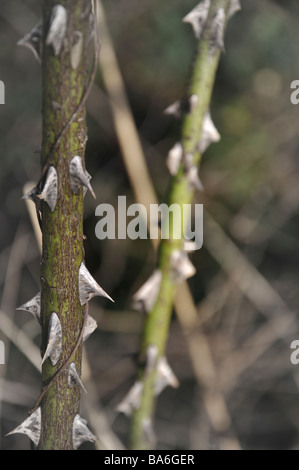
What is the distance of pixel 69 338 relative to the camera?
36cm

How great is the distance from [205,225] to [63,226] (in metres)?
0.68

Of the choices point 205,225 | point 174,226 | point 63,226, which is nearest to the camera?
point 63,226

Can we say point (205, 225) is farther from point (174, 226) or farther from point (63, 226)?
point (63, 226)

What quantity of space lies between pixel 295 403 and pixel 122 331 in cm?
36

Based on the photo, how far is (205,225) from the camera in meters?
0.99

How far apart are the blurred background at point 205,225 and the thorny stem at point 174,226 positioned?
1.10ft

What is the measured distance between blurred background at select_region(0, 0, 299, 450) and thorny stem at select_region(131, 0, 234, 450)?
0.34 meters

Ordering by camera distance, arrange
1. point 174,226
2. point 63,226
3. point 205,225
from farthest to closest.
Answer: point 205,225 < point 174,226 < point 63,226

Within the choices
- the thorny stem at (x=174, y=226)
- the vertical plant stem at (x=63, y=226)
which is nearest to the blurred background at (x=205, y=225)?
the thorny stem at (x=174, y=226)

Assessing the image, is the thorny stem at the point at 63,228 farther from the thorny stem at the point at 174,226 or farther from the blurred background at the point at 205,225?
the blurred background at the point at 205,225

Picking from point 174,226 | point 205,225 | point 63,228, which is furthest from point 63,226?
point 205,225

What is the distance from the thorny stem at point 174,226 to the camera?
0.45 meters

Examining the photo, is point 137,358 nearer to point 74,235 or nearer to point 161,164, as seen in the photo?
point 74,235

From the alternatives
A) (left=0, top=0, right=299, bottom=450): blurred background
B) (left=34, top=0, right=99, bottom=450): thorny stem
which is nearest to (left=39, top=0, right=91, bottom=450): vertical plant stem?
(left=34, top=0, right=99, bottom=450): thorny stem
